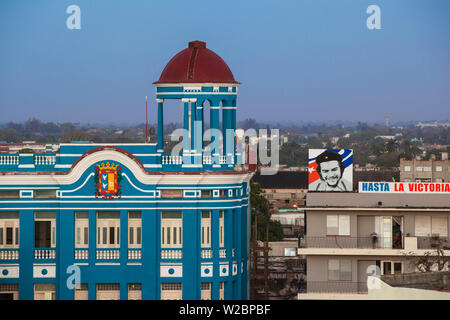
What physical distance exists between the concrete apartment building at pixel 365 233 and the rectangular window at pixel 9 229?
14.9 m

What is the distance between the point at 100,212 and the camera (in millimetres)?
60719

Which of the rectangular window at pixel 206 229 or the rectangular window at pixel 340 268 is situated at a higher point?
the rectangular window at pixel 206 229

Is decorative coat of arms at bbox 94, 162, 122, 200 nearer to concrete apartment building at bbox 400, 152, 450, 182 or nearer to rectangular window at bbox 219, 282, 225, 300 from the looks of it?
rectangular window at bbox 219, 282, 225, 300

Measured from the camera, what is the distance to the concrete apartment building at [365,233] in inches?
2432

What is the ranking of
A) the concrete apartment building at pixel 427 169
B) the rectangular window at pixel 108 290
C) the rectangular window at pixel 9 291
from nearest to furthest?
the rectangular window at pixel 108 290 < the rectangular window at pixel 9 291 < the concrete apartment building at pixel 427 169

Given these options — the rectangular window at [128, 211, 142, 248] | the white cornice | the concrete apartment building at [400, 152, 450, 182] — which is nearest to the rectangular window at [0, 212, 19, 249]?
the white cornice

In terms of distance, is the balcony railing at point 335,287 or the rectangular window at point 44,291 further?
the balcony railing at point 335,287

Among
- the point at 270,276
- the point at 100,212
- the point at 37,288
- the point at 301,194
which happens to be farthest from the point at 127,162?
the point at 301,194

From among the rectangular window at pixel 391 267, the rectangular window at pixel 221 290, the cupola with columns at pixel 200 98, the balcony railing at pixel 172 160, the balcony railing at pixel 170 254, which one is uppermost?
the cupola with columns at pixel 200 98

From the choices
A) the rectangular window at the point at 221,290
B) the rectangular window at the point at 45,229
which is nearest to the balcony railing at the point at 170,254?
the rectangular window at the point at 221,290

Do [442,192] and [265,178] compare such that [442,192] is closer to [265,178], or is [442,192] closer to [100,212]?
[100,212]

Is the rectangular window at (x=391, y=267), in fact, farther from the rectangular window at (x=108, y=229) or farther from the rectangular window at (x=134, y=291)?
the rectangular window at (x=108, y=229)

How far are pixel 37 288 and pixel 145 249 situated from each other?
602 centimetres

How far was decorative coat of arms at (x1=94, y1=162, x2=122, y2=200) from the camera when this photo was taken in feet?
198
